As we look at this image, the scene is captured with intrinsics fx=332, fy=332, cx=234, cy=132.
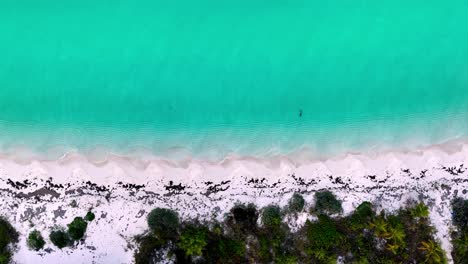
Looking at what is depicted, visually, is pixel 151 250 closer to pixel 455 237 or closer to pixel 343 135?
pixel 343 135

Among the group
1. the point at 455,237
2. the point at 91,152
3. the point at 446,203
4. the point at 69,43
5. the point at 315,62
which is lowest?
the point at 455,237

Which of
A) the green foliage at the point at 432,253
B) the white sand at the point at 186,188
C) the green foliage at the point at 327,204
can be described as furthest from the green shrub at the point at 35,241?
the green foliage at the point at 432,253

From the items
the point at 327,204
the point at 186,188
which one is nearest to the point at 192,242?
the point at 186,188

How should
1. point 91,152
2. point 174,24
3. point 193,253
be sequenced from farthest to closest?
→ point 174,24
point 91,152
point 193,253

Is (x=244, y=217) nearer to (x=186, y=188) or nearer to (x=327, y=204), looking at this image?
(x=186, y=188)

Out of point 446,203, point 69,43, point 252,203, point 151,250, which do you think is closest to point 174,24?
point 69,43

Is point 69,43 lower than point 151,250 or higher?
higher

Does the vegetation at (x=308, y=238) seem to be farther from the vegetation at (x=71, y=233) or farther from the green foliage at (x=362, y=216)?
the vegetation at (x=71, y=233)

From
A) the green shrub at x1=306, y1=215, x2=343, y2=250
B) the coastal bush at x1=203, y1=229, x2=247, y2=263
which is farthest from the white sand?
the coastal bush at x1=203, y1=229, x2=247, y2=263

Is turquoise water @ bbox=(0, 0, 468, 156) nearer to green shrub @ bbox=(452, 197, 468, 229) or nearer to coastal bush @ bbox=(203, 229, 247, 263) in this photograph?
green shrub @ bbox=(452, 197, 468, 229)
